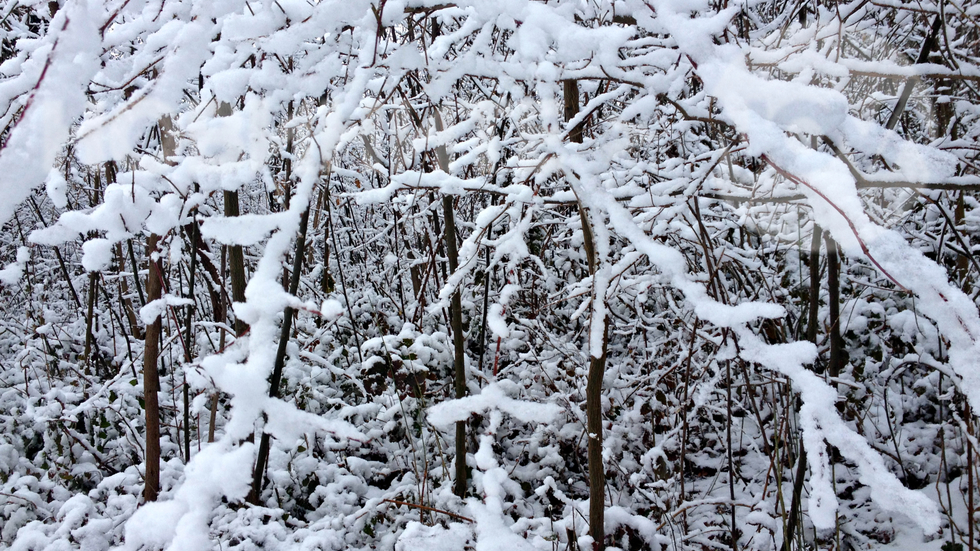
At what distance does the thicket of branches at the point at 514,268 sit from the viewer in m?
0.73

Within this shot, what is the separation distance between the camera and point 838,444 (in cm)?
Result: 72

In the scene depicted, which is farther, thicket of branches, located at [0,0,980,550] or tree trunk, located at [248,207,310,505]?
tree trunk, located at [248,207,310,505]

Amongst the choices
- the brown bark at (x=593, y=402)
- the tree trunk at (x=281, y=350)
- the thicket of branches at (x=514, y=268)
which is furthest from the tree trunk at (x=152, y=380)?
the brown bark at (x=593, y=402)

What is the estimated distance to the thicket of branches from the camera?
73cm

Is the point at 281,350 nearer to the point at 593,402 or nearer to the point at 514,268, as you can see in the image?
the point at 514,268

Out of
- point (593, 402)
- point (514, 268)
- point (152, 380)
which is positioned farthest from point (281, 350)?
point (593, 402)

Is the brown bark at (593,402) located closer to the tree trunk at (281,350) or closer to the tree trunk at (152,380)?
the tree trunk at (281,350)

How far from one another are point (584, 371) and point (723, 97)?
6.91ft

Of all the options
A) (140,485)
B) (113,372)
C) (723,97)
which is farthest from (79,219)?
(113,372)

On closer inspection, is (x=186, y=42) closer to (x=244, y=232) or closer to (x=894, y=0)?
(x=244, y=232)

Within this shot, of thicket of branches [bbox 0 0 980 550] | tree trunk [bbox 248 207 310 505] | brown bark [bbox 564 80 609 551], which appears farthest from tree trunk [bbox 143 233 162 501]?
brown bark [bbox 564 80 609 551]

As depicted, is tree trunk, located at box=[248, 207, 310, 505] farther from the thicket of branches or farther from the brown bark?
the brown bark

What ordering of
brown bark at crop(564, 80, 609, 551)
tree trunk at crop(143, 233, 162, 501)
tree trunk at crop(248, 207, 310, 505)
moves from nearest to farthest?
brown bark at crop(564, 80, 609, 551)
tree trunk at crop(143, 233, 162, 501)
tree trunk at crop(248, 207, 310, 505)

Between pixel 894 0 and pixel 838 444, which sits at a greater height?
pixel 894 0
